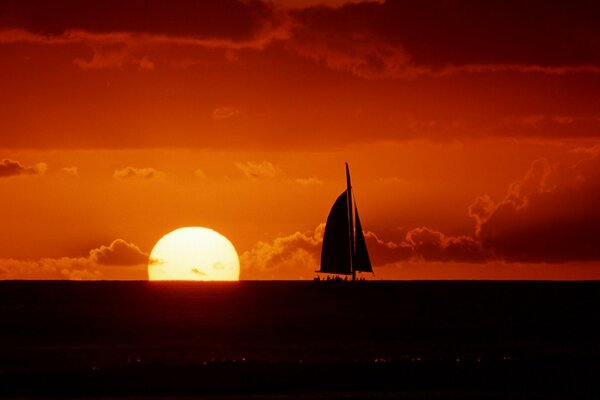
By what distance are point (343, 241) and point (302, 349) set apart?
214 feet

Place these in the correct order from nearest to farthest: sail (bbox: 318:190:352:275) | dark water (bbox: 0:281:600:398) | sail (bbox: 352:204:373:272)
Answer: dark water (bbox: 0:281:600:398) → sail (bbox: 318:190:352:275) → sail (bbox: 352:204:373:272)

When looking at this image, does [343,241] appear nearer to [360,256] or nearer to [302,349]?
[360,256]

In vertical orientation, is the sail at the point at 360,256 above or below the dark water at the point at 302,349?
above

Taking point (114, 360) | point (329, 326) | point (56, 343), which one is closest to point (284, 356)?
point (114, 360)

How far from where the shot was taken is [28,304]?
182250mm

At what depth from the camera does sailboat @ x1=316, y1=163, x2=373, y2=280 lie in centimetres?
14875

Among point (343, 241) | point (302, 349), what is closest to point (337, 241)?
point (343, 241)

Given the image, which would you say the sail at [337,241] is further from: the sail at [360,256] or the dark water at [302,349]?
the dark water at [302,349]

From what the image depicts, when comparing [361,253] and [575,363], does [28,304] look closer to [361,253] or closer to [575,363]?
[361,253]

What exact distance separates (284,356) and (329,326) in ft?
136

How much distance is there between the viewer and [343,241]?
150250 mm

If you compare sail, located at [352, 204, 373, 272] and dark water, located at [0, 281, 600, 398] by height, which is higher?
sail, located at [352, 204, 373, 272]

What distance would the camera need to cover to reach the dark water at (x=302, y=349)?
52188 millimetres

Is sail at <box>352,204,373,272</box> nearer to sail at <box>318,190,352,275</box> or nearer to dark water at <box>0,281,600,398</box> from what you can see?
sail at <box>318,190,352,275</box>
